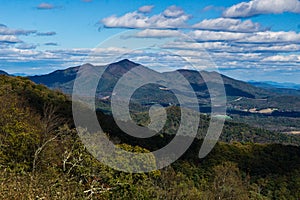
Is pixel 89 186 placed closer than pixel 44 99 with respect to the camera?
Yes

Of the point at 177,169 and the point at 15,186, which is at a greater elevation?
the point at 15,186

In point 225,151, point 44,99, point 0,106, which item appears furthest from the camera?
point 225,151

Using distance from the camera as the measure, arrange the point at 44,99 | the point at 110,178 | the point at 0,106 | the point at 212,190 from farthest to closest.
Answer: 1. the point at 44,99
2. the point at 212,190
3. the point at 0,106
4. the point at 110,178

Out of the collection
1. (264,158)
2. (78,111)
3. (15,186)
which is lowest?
(264,158)

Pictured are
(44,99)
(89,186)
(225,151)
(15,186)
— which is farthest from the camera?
(225,151)

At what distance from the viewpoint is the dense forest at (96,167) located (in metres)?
16.4

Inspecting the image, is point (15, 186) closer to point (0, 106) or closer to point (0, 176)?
point (0, 176)

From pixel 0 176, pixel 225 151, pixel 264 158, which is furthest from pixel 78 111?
pixel 0 176

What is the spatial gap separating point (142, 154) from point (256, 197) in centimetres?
2932

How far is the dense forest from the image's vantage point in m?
16.4

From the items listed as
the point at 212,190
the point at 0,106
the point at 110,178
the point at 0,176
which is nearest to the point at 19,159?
the point at 110,178

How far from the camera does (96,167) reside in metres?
22.2

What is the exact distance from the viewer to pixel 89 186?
1911cm

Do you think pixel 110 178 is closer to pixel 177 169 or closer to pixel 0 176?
pixel 0 176
